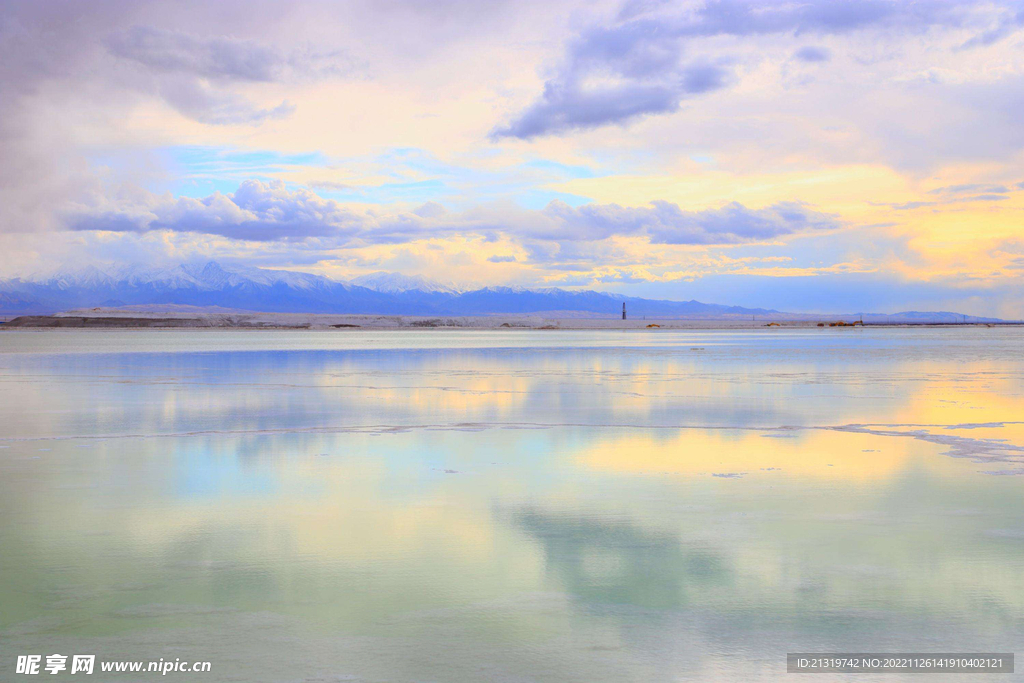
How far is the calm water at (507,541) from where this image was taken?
450 cm

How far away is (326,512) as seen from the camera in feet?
24.3

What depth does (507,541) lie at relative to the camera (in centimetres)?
645

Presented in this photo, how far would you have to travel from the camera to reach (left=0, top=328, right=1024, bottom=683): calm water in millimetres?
4496

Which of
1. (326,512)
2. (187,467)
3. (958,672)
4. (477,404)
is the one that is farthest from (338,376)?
(958,672)

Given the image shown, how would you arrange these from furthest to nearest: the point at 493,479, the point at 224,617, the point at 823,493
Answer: the point at 493,479
the point at 823,493
the point at 224,617

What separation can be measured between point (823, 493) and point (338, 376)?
59.6ft

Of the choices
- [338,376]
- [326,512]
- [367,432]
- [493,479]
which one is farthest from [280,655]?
[338,376]

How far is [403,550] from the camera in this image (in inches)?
245

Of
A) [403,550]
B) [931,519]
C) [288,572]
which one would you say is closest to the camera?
[288,572]

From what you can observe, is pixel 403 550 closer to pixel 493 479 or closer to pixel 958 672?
pixel 493 479

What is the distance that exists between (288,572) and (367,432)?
269 inches

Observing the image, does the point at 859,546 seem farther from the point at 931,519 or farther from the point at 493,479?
the point at 493,479

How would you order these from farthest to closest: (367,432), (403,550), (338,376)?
1. (338,376)
2. (367,432)
3. (403,550)

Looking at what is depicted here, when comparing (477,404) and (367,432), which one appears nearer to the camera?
(367,432)
